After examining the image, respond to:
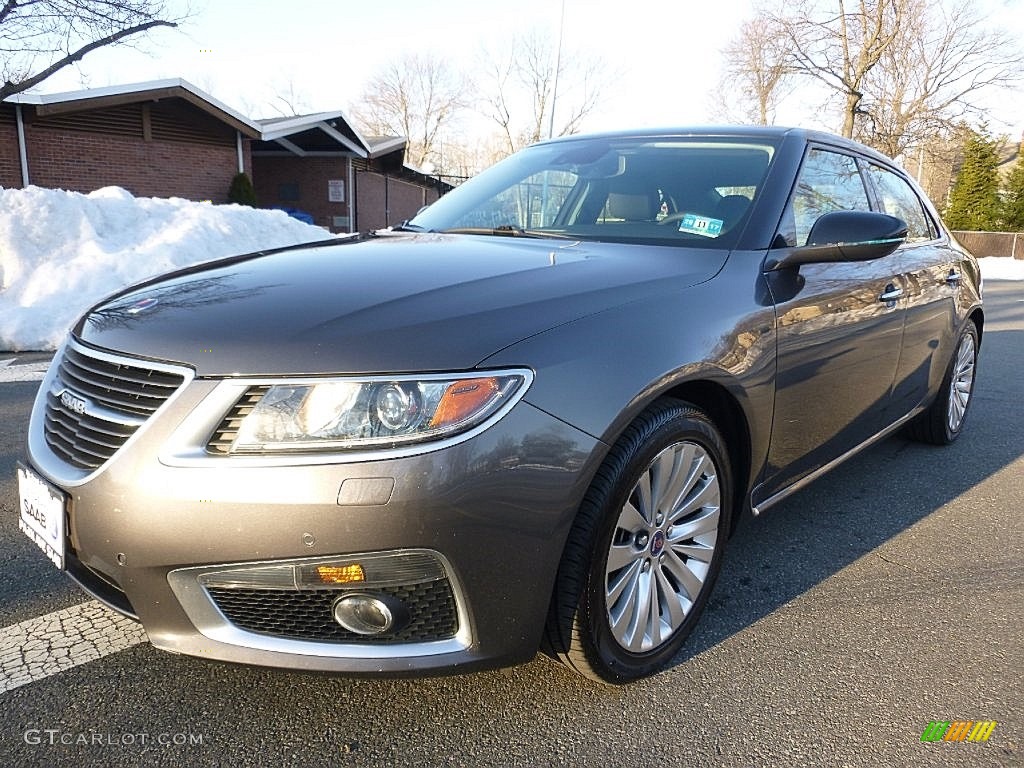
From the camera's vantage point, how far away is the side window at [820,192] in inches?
107

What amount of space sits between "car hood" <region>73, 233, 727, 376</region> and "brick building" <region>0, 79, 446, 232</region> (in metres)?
15.7

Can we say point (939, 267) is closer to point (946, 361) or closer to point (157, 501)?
point (946, 361)

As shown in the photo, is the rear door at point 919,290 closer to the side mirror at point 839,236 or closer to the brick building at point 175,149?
the side mirror at point 839,236

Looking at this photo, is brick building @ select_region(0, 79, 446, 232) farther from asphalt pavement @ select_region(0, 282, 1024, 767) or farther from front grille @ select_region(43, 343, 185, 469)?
front grille @ select_region(43, 343, 185, 469)

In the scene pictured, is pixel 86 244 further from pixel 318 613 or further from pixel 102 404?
pixel 318 613

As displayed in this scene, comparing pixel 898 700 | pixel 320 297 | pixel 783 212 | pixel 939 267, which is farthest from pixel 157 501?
pixel 939 267

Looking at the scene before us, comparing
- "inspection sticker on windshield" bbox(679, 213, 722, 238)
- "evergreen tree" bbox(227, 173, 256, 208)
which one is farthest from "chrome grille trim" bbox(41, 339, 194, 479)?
"evergreen tree" bbox(227, 173, 256, 208)

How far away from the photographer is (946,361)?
4039 mm

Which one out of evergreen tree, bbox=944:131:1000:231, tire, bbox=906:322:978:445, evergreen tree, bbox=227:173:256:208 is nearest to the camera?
tire, bbox=906:322:978:445

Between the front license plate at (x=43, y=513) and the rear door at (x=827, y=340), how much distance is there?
78.8 inches

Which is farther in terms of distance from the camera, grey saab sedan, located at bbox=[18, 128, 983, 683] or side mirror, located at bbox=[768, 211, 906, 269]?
side mirror, located at bbox=[768, 211, 906, 269]

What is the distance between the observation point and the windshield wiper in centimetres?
279

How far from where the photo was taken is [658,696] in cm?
206

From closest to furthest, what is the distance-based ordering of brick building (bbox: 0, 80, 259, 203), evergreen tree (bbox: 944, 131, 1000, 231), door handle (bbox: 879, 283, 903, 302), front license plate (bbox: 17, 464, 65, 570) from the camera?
1. front license plate (bbox: 17, 464, 65, 570)
2. door handle (bbox: 879, 283, 903, 302)
3. brick building (bbox: 0, 80, 259, 203)
4. evergreen tree (bbox: 944, 131, 1000, 231)
